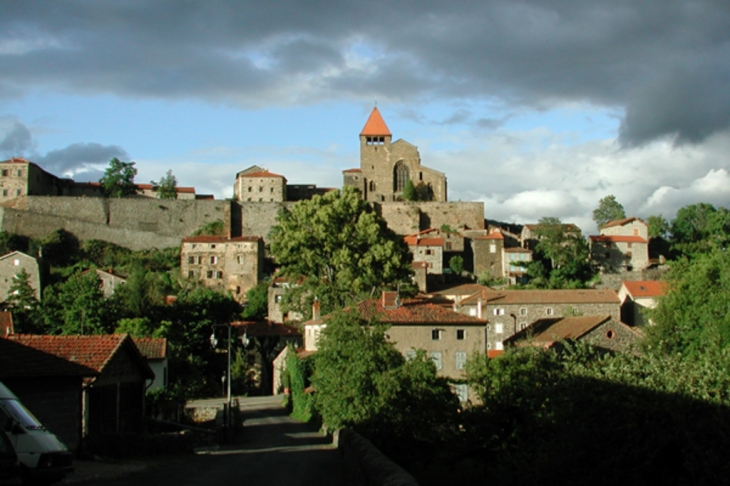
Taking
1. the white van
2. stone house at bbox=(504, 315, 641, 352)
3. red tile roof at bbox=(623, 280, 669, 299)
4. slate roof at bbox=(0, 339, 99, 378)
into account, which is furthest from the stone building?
the white van

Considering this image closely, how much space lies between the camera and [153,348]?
1382 inches

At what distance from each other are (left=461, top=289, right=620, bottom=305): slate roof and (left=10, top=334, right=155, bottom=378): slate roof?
42106 millimetres

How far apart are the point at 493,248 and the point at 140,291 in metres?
39.2

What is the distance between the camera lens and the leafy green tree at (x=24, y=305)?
54938mm

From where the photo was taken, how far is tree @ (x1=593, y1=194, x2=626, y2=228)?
107156 millimetres

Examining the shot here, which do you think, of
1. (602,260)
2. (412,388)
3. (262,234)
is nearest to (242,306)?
(262,234)

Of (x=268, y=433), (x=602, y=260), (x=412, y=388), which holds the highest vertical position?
(x=602, y=260)

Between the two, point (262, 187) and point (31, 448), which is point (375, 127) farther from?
point (31, 448)

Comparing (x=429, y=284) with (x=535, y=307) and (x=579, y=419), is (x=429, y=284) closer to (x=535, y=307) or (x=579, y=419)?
(x=535, y=307)

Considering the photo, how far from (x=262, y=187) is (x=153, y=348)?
222 ft

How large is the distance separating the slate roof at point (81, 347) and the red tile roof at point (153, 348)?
1129 cm

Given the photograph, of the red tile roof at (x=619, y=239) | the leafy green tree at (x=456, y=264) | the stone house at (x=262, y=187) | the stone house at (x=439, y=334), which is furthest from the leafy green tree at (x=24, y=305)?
the red tile roof at (x=619, y=239)

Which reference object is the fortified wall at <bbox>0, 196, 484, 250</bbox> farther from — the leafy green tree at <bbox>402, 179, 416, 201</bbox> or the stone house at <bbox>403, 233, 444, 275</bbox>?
the stone house at <bbox>403, 233, 444, 275</bbox>

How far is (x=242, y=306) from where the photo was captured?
74.0 meters
